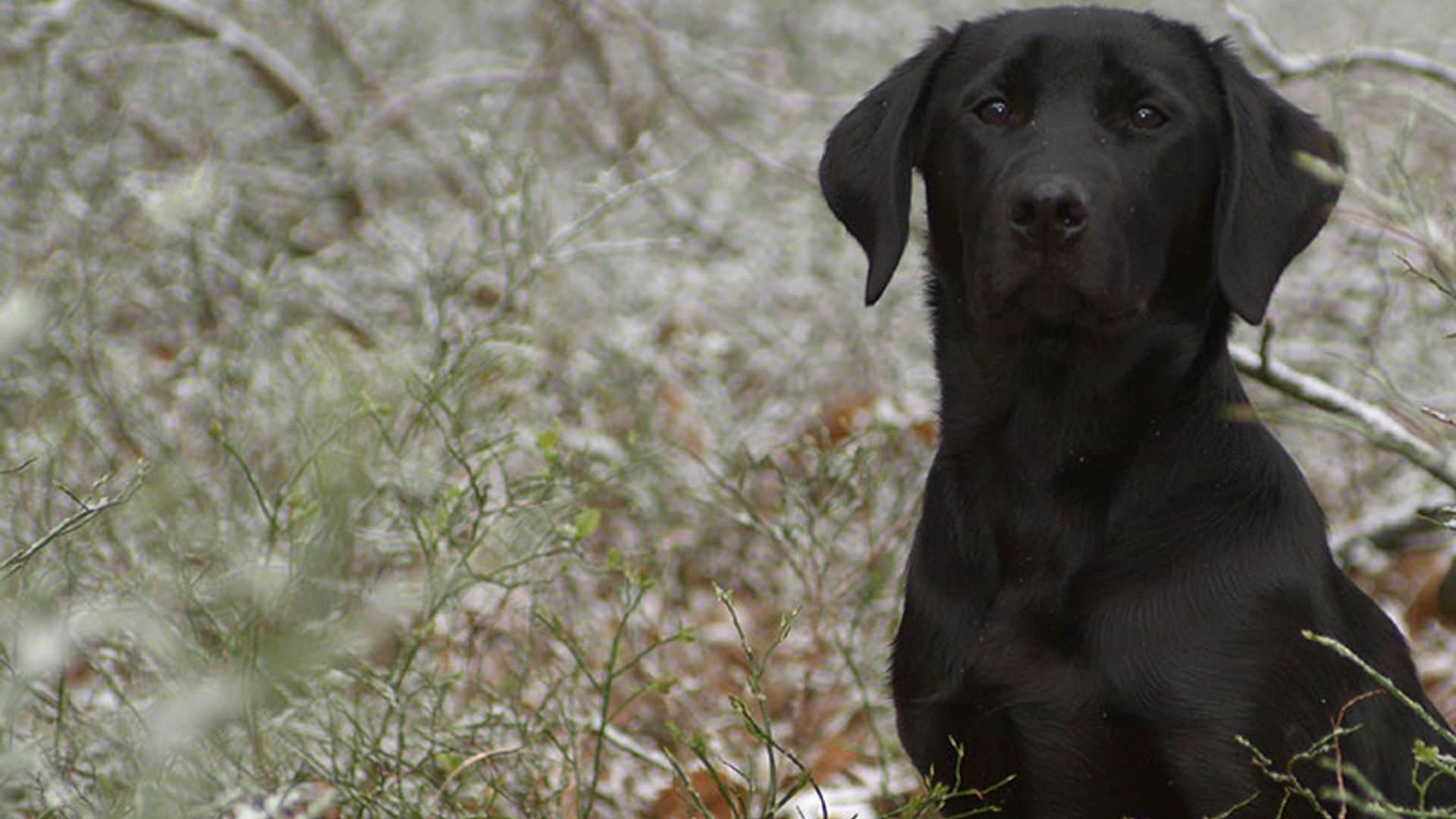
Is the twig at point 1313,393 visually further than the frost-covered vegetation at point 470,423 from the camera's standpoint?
Yes

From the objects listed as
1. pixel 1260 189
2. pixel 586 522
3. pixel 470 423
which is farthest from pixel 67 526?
pixel 470 423

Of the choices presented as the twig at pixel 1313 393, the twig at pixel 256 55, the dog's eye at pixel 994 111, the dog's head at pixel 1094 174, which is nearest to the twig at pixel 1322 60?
the twig at pixel 1313 393

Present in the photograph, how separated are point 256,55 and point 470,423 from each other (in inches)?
77.6

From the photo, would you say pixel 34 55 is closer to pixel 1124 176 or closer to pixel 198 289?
pixel 198 289

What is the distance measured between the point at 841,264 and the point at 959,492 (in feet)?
15.4

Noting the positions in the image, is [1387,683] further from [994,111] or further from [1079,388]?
[994,111]

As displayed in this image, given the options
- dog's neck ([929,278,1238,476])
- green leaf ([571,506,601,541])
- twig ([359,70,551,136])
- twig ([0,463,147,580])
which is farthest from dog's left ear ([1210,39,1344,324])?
twig ([359,70,551,136])

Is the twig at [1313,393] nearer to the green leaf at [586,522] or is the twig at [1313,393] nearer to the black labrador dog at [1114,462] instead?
the black labrador dog at [1114,462]

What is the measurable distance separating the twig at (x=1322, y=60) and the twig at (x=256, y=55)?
342cm

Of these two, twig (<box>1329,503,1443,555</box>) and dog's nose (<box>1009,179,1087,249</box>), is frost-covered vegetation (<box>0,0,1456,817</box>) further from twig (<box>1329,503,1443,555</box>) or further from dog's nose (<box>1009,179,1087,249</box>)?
dog's nose (<box>1009,179,1087,249</box>)

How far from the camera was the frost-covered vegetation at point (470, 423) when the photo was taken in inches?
125

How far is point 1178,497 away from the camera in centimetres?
283

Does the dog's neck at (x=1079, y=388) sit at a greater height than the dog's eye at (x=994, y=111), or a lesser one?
lesser

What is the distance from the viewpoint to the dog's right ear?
3.17 meters
